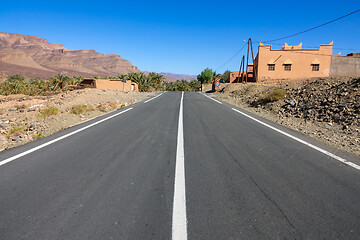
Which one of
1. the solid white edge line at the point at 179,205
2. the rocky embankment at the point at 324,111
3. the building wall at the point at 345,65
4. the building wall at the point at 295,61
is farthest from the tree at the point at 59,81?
the building wall at the point at 345,65

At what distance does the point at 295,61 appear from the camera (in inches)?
1328

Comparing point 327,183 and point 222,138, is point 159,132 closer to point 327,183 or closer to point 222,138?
point 222,138

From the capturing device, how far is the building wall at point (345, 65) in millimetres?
33688

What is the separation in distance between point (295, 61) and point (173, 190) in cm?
3755

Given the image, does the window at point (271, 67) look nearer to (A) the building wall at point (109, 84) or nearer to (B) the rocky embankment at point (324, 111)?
(B) the rocky embankment at point (324, 111)

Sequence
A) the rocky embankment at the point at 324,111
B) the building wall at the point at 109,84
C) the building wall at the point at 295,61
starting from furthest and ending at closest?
the building wall at the point at 109,84
the building wall at the point at 295,61
the rocky embankment at the point at 324,111

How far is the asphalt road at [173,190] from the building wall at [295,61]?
32574mm

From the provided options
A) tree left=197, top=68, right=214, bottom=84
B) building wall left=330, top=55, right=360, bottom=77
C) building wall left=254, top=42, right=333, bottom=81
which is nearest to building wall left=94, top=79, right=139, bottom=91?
building wall left=254, top=42, right=333, bottom=81

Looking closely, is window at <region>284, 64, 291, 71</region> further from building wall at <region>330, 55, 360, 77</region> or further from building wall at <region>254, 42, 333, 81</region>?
building wall at <region>330, 55, 360, 77</region>

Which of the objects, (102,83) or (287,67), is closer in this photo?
(287,67)

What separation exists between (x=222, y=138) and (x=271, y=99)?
8821mm

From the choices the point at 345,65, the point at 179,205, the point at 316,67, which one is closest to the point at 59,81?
the point at 316,67

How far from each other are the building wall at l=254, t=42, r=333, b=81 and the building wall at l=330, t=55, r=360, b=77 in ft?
3.16

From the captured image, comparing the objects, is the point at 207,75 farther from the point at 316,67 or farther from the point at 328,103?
the point at 328,103
